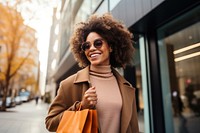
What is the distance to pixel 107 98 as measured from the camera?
1287 millimetres

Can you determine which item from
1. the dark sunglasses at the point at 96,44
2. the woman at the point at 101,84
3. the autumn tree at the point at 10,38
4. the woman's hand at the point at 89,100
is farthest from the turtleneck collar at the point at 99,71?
the autumn tree at the point at 10,38

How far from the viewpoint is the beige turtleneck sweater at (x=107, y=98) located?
4.01 ft

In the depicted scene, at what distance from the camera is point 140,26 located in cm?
412

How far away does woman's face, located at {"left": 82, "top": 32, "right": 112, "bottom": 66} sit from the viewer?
1383 millimetres

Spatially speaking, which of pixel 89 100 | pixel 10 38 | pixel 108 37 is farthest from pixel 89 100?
pixel 10 38

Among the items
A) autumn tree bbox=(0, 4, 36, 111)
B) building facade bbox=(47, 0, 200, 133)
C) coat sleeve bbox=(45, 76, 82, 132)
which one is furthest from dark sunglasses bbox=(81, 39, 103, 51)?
autumn tree bbox=(0, 4, 36, 111)

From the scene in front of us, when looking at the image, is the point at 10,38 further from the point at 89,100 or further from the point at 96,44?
the point at 89,100

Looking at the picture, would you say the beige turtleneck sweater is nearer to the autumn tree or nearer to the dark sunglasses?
the dark sunglasses

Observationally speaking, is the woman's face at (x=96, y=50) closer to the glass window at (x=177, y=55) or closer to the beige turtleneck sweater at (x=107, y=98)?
the beige turtleneck sweater at (x=107, y=98)

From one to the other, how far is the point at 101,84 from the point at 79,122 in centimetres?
47

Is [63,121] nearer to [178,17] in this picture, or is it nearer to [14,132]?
[178,17]

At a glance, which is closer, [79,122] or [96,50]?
[79,122]

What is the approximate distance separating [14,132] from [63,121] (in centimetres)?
399

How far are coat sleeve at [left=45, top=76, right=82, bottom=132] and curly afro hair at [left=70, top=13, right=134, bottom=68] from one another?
53 cm
